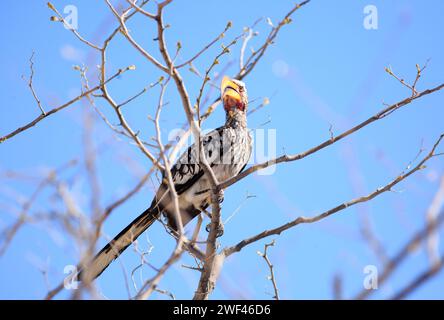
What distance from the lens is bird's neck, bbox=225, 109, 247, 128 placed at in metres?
5.71

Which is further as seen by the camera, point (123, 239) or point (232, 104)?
point (232, 104)

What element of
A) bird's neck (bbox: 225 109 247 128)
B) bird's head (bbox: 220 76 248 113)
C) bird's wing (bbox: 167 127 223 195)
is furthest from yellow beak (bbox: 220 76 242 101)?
bird's wing (bbox: 167 127 223 195)

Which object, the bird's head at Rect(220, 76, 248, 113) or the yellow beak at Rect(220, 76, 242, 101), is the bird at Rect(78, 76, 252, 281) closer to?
the bird's head at Rect(220, 76, 248, 113)

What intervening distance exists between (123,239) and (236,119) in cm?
181

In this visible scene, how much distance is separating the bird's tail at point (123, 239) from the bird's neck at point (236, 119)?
1.35 metres

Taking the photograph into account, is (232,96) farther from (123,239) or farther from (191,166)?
(123,239)

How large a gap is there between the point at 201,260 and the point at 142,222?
0.73 m

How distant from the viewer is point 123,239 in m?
4.68

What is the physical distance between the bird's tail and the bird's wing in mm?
567

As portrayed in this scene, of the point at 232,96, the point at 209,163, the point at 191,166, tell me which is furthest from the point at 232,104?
the point at 191,166

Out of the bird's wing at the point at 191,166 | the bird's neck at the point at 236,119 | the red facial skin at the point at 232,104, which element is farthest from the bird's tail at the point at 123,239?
the red facial skin at the point at 232,104
